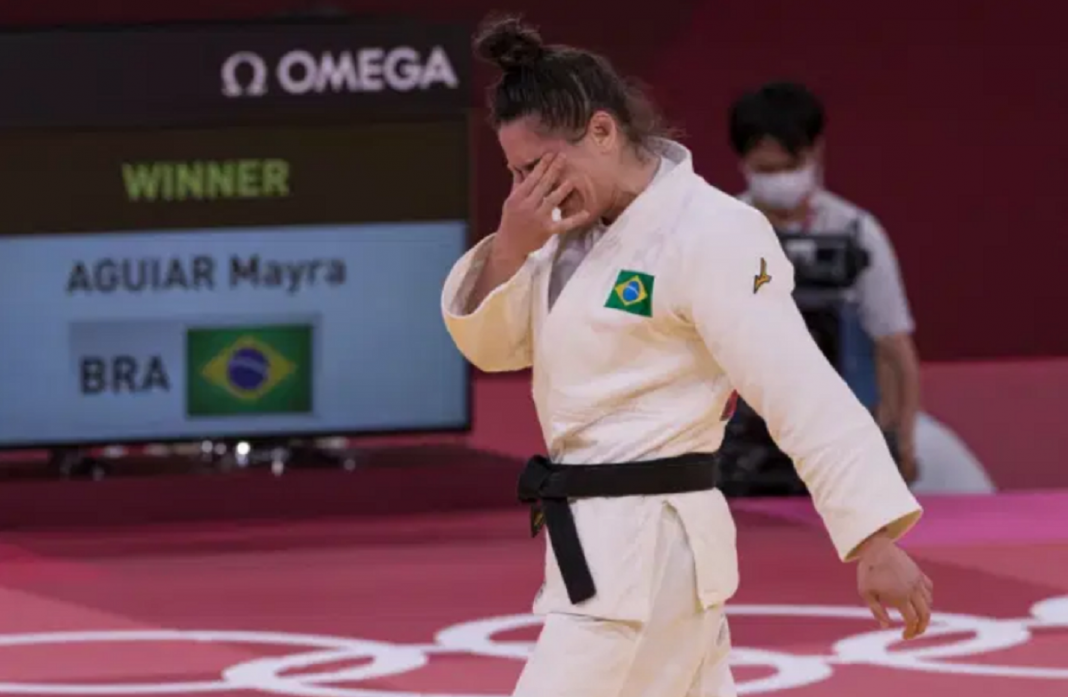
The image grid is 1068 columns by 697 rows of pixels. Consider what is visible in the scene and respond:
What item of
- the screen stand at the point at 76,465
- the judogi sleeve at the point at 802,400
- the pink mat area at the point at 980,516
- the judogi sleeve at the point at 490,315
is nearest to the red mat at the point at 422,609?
the pink mat area at the point at 980,516

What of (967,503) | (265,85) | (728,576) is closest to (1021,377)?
(967,503)

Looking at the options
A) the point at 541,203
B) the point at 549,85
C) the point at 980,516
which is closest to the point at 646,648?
the point at 541,203

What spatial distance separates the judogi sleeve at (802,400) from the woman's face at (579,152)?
21 cm

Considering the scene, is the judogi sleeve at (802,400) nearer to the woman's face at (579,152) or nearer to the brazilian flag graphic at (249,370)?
the woman's face at (579,152)

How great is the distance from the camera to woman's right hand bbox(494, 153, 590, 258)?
3.42 meters

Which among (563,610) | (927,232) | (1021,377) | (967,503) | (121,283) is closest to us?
(563,610)

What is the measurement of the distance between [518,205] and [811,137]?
11.9ft

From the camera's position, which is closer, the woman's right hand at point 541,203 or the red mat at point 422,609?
the woman's right hand at point 541,203

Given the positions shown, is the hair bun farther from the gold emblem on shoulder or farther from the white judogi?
the gold emblem on shoulder

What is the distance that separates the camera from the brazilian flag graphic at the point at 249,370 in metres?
6.98

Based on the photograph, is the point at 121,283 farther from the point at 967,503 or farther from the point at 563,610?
the point at 563,610

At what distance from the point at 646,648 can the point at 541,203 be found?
0.60 m

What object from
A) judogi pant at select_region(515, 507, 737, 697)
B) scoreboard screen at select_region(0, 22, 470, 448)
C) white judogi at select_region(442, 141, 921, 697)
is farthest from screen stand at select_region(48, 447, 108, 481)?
judogi pant at select_region(515, 507, 737, 697)

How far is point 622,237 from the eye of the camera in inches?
136
